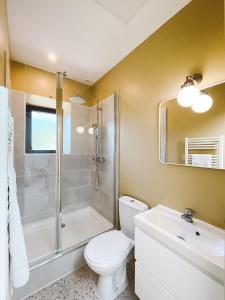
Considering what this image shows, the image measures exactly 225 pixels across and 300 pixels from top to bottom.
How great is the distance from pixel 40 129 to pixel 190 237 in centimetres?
224

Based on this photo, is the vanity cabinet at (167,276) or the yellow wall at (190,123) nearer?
the vanity cabinet at (167,276)

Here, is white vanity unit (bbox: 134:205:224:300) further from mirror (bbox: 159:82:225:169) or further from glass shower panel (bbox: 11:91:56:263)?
glass shower panel (bbox: 11:91:56:263)

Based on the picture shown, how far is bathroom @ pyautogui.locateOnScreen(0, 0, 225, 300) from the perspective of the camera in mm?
1034

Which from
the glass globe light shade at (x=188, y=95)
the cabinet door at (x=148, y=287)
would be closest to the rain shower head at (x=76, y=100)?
the glass globe light shade at (x=188, y=95)

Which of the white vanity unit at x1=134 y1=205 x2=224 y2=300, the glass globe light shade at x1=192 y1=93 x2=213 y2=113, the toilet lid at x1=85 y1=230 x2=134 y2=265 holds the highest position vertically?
the glass globe light shade at x1=192 y1=93 x2=213 y2=113

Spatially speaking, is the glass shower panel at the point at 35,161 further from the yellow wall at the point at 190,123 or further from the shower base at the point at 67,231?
the yellow wall at the point at 190,123

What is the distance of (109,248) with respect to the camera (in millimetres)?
1388

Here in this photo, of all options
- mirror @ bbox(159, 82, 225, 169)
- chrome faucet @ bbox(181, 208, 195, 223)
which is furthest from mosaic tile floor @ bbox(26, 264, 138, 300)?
mirror @ bbox(159, 82, 225, 169)

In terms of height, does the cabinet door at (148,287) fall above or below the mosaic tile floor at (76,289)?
above

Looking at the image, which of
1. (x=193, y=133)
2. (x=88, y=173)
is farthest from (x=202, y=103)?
(x=88, y=173)

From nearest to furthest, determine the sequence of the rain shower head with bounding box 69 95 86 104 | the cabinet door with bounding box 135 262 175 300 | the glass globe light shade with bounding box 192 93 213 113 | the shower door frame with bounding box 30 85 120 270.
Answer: the cabinet door with bounding box 135 262 175 300 < the glass globe light shade with bounding box 192 93 213 113 < the shower door frame with bounding box 30 85 120 270 < the rain shower head with bounding box 69 95 86 104

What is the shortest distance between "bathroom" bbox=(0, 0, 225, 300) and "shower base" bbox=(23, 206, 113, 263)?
0.05 ft

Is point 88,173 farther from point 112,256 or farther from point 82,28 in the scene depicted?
point 82,28

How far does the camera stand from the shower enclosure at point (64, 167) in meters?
1.91
